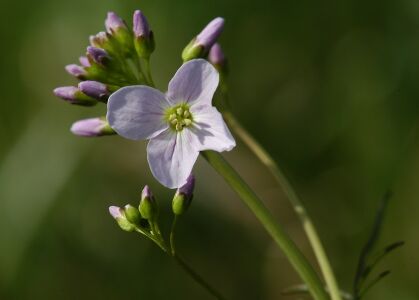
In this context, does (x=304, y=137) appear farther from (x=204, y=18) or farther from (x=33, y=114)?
(x=33, y=114)

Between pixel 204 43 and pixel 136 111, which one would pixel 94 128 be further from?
pixel 204 43

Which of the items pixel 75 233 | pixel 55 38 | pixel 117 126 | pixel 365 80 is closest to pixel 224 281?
pixel 75 233

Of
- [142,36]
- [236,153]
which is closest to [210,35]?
[142,36]

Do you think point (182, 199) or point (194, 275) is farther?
point (182, 199)

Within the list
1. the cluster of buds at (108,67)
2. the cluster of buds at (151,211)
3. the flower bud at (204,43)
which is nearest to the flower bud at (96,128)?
the cluster of buds at (108,67)

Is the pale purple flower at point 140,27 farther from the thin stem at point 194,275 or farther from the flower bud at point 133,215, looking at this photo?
the thin stem at point 194,275
